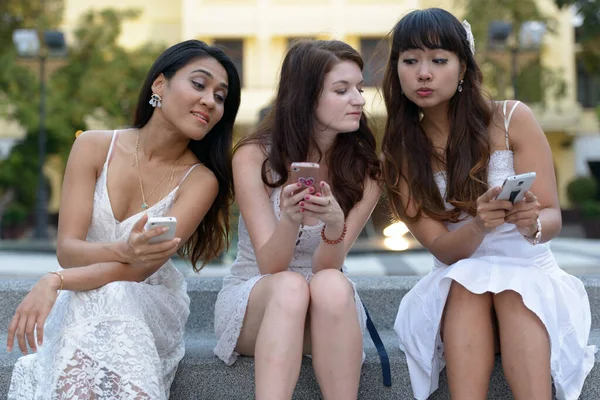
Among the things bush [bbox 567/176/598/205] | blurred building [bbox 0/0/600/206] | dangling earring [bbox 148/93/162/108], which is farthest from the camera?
blurred building [bbox 0/0/600/206]

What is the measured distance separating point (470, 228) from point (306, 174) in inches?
25.8

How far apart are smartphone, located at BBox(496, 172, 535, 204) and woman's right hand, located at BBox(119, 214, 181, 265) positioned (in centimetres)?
109

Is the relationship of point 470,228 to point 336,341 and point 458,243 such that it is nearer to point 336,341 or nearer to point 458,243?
point 458,243

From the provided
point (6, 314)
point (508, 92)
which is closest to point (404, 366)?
point (6, 314)

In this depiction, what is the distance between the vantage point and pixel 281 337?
8.28ft

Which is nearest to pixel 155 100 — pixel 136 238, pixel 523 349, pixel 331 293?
pixel 136 238

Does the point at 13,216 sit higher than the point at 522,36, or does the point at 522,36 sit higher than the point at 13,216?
the point at 522,36

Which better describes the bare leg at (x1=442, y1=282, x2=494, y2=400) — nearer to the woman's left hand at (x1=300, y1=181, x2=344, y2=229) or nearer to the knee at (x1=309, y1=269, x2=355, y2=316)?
the knee at (x1=309, y1=269, x2=355, y2=316)

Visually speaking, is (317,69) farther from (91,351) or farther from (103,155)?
(91,351)

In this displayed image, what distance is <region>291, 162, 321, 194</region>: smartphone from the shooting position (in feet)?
8.14

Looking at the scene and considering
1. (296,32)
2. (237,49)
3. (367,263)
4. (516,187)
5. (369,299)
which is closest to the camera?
(516,187)

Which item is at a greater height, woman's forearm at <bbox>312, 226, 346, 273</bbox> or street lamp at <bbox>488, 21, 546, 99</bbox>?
street lamp at <bbox>488, 21, 546, 99</bbox>

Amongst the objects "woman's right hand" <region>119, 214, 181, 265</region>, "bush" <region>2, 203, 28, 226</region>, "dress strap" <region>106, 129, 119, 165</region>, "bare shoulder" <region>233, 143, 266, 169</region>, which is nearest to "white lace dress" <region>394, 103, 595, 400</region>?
"bare shoulder" <region>233, 143, 266, 169</region>

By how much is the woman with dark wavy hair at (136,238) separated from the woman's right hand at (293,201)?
1.30 ft
